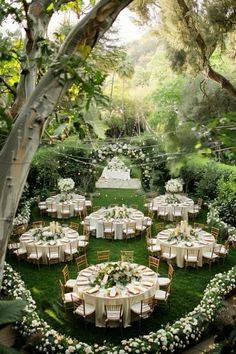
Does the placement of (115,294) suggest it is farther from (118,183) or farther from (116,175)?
(116,175)

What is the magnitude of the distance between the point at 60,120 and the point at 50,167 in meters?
16.0

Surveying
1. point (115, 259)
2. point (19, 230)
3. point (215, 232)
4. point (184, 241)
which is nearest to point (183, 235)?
point (184, 241)

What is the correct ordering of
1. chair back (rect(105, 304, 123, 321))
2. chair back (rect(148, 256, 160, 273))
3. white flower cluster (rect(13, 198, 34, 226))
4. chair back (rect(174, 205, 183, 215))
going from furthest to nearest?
chair back (rect(174, 205, 183, 215)) < white flower cluster (rect(13, 198, 34, 226)) < chair back (rect(148, 256, 160, 273)) < chair back (rect(105, 304, 123, 321))

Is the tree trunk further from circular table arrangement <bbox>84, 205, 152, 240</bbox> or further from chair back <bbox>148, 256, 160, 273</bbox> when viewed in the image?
circular table arrangement <bbox>84, 205, 152, 240</bbox>

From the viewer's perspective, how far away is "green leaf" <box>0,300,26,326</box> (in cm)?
226

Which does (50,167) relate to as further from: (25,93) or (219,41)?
(25,93)

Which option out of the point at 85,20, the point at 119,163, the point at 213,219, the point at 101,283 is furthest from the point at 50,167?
the point at 85,20

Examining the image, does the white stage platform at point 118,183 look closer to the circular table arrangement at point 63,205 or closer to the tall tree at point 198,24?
the circular table arrangement at point 63,205

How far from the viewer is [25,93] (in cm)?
290

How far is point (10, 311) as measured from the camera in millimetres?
2342

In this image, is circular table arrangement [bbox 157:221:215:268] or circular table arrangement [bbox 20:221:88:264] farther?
circular table arrangement [bbox 20:221:88:264]

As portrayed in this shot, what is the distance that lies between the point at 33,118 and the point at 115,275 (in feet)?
22.7

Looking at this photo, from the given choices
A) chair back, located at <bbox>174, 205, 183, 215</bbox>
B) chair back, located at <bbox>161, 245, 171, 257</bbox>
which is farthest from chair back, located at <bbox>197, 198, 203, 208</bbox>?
chair back, located at <bbox>161, 245, 171, 257</bbox>

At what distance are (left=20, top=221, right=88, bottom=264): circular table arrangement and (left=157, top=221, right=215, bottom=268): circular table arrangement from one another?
2734mm
